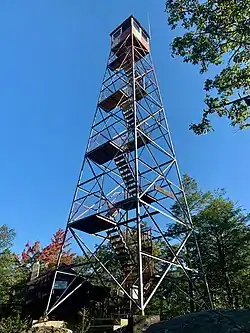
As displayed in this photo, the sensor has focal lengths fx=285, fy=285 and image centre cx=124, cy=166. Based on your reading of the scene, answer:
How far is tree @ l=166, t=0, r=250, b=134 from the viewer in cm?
884

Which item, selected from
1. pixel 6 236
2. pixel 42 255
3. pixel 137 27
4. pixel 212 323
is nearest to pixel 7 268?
pixel 6 236

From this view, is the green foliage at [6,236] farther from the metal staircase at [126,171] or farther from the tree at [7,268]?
the metal staircase at [126,171]

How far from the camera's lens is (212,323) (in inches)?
163

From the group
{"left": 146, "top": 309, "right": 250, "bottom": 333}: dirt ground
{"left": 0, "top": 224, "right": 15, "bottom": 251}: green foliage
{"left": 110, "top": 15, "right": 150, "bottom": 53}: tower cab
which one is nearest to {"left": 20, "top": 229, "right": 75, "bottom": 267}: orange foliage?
{"left": 0, "top": 224, "right": 15, "bottom": 251}: green foliage

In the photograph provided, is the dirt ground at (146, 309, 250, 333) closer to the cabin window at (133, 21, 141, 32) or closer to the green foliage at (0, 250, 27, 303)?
the cabin window at (133, 21, 141, 32)

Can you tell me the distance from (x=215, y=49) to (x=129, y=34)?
7868 mm

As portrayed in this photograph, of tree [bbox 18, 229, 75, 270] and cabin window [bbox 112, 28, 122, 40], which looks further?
tree [bbox 18, 229, 75, 270]

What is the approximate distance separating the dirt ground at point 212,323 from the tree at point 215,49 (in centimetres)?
600

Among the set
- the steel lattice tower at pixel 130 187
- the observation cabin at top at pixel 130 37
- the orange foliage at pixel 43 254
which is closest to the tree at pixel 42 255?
the orange foliage at pixel 43 254

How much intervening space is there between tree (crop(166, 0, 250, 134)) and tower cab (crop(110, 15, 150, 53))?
6.67 metres

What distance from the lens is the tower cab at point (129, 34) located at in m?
15.8

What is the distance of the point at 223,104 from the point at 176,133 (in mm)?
6795

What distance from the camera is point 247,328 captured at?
12.5 feet

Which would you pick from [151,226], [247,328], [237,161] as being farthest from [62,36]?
[247,328]
